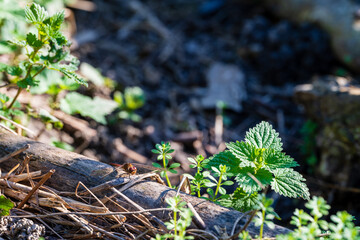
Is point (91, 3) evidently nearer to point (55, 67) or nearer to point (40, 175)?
point (55, 67)

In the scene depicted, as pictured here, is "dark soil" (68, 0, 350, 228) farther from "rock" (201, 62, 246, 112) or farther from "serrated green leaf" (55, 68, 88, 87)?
"serrated green leaf" (55, 68, 88, 87)

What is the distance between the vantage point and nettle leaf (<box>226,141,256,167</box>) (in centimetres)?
170

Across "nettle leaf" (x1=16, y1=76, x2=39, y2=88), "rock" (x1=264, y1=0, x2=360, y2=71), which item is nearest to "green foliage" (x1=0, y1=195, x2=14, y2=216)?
"nettle leaf" (x1=16, y1=76, x2=39, y2=88)

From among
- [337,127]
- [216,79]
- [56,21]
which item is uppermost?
[216,79]

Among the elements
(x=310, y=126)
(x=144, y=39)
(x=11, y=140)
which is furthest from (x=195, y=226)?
(x=144, y=39)

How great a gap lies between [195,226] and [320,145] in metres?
2.23

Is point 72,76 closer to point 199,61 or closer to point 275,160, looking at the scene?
point 275,160

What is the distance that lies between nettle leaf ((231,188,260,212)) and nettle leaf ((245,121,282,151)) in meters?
0.26

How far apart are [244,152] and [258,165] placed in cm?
10

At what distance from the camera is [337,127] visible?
3.16 m

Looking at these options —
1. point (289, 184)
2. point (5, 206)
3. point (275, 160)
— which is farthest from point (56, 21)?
point (289, 184)

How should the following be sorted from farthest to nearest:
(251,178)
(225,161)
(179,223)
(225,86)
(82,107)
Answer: (225,86) < (82,107) < (225,161) < (251,178) < (179,223)

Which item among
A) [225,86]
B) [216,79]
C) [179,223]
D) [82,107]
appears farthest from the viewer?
[216,79]

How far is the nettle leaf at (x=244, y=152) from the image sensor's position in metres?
1.70
